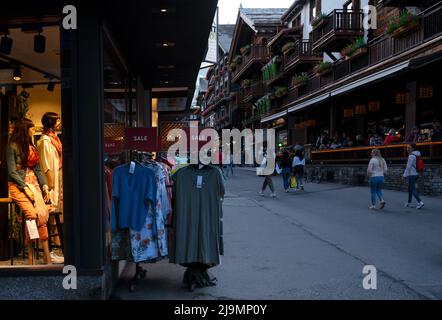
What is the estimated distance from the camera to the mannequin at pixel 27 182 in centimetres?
601

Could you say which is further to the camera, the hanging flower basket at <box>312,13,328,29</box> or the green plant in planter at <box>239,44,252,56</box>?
the green plant in planter at <box>239,44,252,56</box>

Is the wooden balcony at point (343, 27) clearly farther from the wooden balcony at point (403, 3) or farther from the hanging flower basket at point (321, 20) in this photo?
the wooden balcony at point (403, 3)

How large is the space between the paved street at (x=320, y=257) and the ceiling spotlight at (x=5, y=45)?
136 inches

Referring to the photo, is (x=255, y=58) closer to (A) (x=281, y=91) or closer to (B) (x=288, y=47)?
(A) (x=281, y=91)

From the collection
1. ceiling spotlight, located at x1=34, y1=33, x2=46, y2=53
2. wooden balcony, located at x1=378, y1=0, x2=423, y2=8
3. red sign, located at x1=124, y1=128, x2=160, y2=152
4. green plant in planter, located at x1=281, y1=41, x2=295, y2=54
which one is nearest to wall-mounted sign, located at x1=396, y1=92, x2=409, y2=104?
wooden balcony, located at x1=378, y1=0, x2=423, y2=8

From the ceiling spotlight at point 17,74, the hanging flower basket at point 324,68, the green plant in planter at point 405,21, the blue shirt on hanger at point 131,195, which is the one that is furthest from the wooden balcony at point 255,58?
the blue shirt on hanger at point 131,195

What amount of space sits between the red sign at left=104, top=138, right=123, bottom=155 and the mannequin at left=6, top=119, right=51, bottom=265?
41.4 inches

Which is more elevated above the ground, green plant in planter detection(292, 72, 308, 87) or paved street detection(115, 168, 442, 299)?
green plant in planter detection(292, 72, 308, 87)

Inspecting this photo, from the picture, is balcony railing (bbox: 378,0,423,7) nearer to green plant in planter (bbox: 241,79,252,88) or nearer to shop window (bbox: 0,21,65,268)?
shop window (bbox: 0,21,65,268)

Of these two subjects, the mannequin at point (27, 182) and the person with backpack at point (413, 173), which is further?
the person with backpack at point (413, 173)

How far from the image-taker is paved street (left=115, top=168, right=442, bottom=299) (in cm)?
550

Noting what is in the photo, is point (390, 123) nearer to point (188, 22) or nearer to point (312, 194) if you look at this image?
point (312, 194)

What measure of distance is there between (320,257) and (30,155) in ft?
14.9
